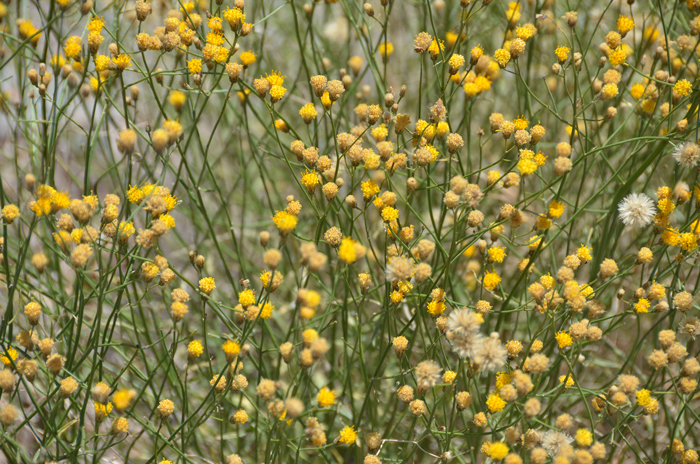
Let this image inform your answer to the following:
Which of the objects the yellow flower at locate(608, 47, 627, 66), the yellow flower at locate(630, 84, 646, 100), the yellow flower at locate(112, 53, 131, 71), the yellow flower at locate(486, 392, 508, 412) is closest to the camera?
the yellow flower at locate(486, 392, 508, 412)

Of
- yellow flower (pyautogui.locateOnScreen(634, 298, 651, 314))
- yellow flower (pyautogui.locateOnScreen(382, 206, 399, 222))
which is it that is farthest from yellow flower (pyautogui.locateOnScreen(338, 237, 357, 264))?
yellow flower (pyautogui.locateOnScreen(634, 298, 651, 314))

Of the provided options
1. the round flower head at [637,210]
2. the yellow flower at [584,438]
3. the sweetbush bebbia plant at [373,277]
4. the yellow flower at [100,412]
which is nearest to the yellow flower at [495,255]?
the sweetbush bebbia plant at [373,277]

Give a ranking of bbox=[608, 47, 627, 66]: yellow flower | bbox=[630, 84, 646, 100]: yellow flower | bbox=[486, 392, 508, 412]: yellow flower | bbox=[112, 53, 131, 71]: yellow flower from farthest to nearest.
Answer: bbox=[630, 84, 646, 100]: yellow flower
bbox=[608, 47, 627, 66]: yellow flower
bbox=[112, 53, 131, 71]: yellow flower
bbox=[486, 392, 508, 412]: yellow flower

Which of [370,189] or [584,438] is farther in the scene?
[370,189]

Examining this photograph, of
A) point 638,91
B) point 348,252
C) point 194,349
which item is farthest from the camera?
point 638,91

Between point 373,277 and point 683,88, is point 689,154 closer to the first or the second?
point 683,88

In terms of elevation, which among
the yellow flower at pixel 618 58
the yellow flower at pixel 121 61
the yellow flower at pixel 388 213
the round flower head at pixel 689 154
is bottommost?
the yellow flower at pixel 388 213

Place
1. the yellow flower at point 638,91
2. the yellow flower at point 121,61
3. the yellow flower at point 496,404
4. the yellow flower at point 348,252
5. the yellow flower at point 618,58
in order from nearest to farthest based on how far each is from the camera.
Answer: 1. the yellow flower at point 348,252
2. the yellow flower at point 496,404
3. the yellow flower at point 121,61
4. the yellow flower at point 618,58
5. the yellow flower at point 638,91

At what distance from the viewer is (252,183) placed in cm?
239

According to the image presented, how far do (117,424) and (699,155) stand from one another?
1476 millimetres

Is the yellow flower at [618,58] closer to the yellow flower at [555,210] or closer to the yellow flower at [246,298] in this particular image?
the yellow flower at [555,210]

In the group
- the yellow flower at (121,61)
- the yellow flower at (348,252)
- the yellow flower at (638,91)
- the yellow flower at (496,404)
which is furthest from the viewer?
the yellow flower at (638,91)

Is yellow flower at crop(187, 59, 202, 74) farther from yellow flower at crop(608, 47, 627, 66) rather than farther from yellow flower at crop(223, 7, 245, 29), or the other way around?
yellow flower at crop(608, 47, 627, 66)

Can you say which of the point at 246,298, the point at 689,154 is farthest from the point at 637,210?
the point at 246,298
